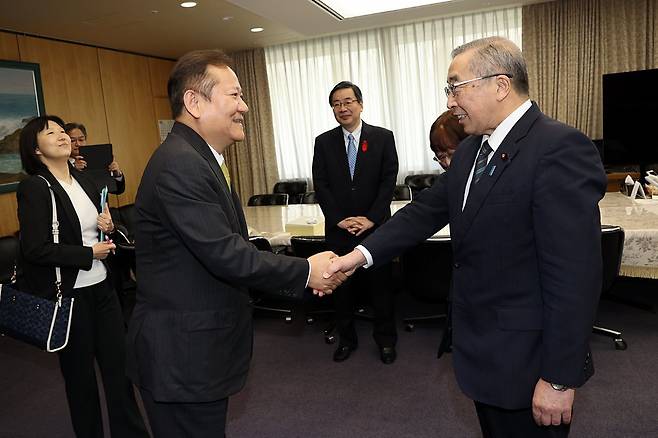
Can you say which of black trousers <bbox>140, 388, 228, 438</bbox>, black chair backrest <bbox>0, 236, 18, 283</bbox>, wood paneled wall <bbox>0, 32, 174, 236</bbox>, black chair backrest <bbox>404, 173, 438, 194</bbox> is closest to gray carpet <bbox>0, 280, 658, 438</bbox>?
black chair backrest <bbox>0, 236, 18, 283</bbox>

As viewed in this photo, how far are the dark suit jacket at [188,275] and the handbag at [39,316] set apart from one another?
0.76m

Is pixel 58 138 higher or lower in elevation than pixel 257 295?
higher

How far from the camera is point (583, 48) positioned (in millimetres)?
6465

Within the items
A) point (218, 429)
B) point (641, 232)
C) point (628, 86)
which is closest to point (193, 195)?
point (218, 429)

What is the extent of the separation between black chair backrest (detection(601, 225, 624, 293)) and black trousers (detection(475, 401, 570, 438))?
1730 mm

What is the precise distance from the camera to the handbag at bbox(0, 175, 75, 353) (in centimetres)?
212

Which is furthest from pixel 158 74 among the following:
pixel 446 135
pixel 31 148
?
pixel 446 135

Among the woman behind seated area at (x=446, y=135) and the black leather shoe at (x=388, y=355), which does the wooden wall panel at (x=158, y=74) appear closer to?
the black leather shoe at (x=388, y=355)

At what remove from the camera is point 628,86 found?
5.95 m

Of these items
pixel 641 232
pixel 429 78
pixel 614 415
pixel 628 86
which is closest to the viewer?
pixel 614 415

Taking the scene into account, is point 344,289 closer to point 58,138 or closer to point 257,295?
point 257,295

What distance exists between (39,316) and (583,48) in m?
6.57

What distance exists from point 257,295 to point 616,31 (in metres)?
5.34

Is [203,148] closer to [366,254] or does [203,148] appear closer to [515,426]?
[366,254]
